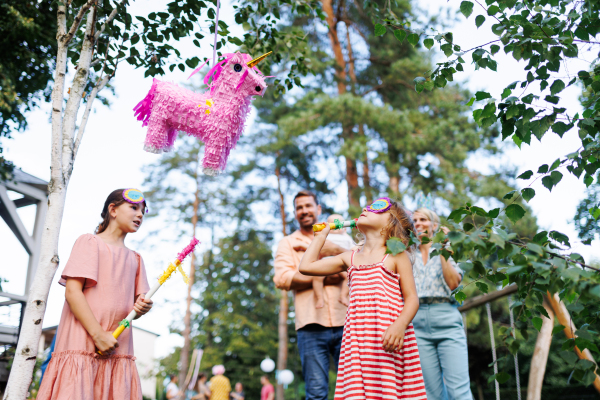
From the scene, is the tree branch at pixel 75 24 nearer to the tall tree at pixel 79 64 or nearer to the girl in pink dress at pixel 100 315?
the tall tree at pixel 79 64

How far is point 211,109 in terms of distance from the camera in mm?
2229

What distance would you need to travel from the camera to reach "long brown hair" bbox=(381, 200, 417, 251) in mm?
2369

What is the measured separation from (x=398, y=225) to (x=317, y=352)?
0.83 metres

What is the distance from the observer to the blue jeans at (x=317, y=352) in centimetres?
250

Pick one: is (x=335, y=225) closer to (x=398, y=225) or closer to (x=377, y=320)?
→ (x=398, y=225)

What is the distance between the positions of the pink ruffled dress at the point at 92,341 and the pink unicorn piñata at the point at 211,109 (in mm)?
560

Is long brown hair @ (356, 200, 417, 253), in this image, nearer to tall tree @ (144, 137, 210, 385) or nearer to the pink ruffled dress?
the pink ruffled dress

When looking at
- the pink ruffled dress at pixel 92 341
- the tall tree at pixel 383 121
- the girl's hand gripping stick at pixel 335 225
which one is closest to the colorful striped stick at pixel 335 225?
the girl's hand gripping stick at pixel 335 225

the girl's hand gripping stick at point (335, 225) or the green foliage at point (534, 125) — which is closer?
the green foliage at point (534, 125)

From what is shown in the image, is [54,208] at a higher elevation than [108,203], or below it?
below

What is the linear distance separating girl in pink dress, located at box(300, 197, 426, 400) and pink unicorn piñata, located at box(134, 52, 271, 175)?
2.25 ft

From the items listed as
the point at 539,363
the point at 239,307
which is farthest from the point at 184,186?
the point at 539,363

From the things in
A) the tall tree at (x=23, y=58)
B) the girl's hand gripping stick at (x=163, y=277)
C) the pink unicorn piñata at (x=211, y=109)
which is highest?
the tall tree at (x=23, y=58)

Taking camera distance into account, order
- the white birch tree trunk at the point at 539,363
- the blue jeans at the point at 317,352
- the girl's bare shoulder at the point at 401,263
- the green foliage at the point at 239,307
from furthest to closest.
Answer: the green foliage at the point at 239,307 → the white birch tree trunk at the point at 539,363 → the blue jeans at the point at 317,352 → the girl's bare shoulder at the point at 401,263
